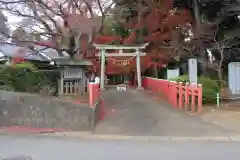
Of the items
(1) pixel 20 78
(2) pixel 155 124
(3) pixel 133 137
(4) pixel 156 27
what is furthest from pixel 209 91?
(4) pixel 156 27

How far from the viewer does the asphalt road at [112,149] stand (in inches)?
321

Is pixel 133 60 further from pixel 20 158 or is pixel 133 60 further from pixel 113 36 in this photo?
pixel 20 158

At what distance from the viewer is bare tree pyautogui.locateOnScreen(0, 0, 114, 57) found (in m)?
26.0

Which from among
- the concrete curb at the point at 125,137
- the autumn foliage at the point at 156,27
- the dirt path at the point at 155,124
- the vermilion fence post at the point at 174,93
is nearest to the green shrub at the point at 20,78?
the dirt path at the point at 155,124

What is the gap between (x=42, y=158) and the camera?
7.93m

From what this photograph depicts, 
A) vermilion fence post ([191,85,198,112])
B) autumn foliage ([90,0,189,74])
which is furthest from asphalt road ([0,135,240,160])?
autumn foliage ([90,0,189,74])

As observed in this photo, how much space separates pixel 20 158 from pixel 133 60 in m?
28.2

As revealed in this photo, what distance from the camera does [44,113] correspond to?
44.6ft

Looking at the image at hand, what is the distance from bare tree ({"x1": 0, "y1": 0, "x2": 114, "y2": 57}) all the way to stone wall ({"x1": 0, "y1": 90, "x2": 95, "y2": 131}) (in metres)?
12.8

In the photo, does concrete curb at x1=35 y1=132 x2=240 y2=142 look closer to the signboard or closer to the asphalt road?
the asphalt road

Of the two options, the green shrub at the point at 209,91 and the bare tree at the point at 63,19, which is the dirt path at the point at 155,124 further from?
the bare tree at the point at 63,19

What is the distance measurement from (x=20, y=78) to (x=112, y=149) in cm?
975

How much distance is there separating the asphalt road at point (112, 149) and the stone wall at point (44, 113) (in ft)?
6.69

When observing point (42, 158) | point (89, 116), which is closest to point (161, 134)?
point (89, 116)
